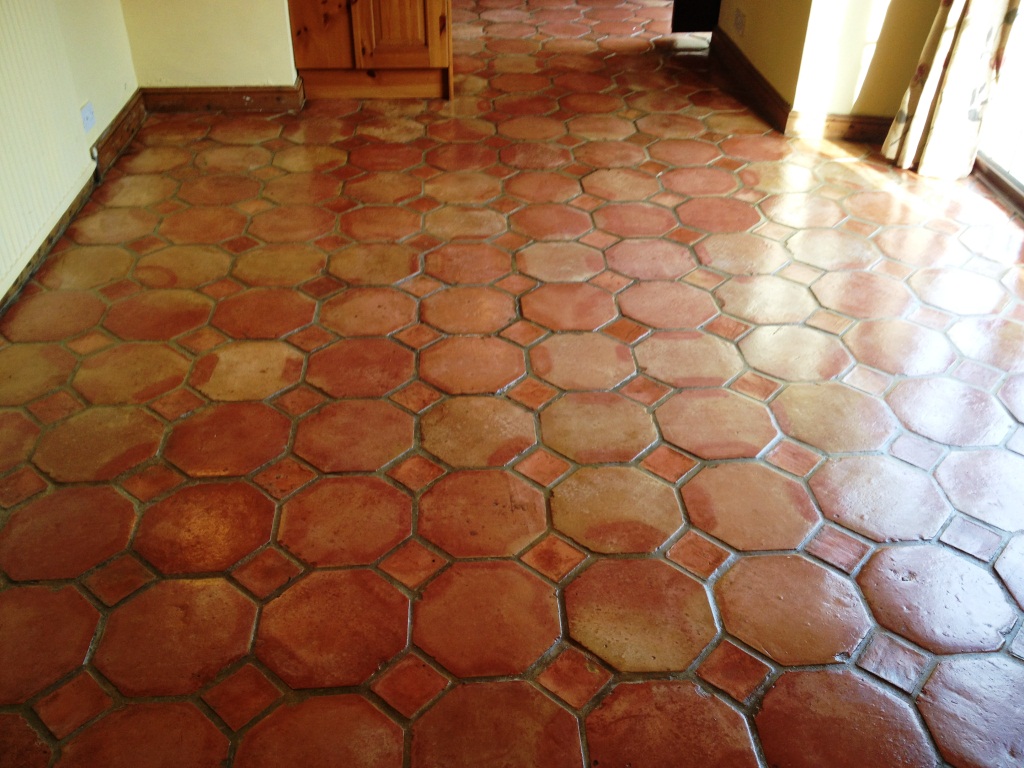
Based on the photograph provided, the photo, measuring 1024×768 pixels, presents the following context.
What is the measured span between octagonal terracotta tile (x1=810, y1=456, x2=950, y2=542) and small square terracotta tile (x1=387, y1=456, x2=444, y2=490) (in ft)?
3.15

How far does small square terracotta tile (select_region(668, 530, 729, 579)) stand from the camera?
1969 mm

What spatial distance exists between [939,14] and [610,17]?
105 inches

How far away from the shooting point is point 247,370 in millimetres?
2561

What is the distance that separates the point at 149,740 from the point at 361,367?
123 centimetres

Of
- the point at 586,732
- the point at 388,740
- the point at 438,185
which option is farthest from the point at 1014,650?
the point at 438,185

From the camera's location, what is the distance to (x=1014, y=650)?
1.79m

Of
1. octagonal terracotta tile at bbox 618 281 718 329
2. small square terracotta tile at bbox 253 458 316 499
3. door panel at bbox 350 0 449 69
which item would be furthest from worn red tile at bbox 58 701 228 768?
door panel at bbox 350 0 449 69

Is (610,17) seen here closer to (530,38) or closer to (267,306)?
(530,38)

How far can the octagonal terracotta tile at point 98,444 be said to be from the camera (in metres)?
2.20

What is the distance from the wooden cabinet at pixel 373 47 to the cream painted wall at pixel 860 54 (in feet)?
5.67

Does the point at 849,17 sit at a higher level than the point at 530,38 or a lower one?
higher

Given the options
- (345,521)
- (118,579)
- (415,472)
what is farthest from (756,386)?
(118,579)

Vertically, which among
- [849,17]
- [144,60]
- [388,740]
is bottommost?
[388,740]

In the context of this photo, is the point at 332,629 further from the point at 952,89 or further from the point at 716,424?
the point at 952,89
